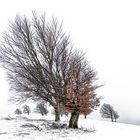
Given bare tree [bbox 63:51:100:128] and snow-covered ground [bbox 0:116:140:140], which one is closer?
snow-covered ground [bbox 0:116:140:140]

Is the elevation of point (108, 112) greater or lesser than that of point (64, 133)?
greater

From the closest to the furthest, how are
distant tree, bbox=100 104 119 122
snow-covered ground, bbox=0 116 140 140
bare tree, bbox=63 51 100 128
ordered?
snow-covered ground, bbox=0 116 140 140 < bare tree, bbox=63 51 100 128 < distant tree, bbox=100 104 119 122

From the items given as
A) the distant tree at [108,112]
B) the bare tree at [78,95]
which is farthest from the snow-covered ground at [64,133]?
the distant tree at [108,112]

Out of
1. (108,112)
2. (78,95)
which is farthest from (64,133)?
(108,112)

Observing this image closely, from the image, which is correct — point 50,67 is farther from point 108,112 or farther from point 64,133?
point 108,112

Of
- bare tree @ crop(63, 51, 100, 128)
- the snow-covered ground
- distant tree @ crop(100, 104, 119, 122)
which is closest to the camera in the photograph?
the snow-covered ground

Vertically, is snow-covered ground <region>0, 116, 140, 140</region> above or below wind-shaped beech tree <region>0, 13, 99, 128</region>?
below

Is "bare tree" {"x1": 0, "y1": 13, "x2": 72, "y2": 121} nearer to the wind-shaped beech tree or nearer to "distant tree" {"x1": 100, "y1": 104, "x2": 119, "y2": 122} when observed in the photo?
the wind-shaped beech tree

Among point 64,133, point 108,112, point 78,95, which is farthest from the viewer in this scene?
point 108,112

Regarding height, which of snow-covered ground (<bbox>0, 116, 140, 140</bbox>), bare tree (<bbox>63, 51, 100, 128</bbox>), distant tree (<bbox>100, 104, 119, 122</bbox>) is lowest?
snow-covered ground (<bbox>0, 116, 140, 140</bbox>)

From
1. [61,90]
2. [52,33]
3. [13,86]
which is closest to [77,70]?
[61,90]

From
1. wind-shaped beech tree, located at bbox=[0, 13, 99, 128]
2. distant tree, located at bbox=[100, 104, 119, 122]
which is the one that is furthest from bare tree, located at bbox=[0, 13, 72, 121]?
distant tree, located at bbox=[100, 104, 119, 122]

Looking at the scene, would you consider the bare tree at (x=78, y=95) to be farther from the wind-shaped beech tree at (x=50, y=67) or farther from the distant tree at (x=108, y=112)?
the distant tree at (x=108, y=112)

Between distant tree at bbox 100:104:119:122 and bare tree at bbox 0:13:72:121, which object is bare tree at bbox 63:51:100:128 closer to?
bare tree at bbox 0:13:72:121
